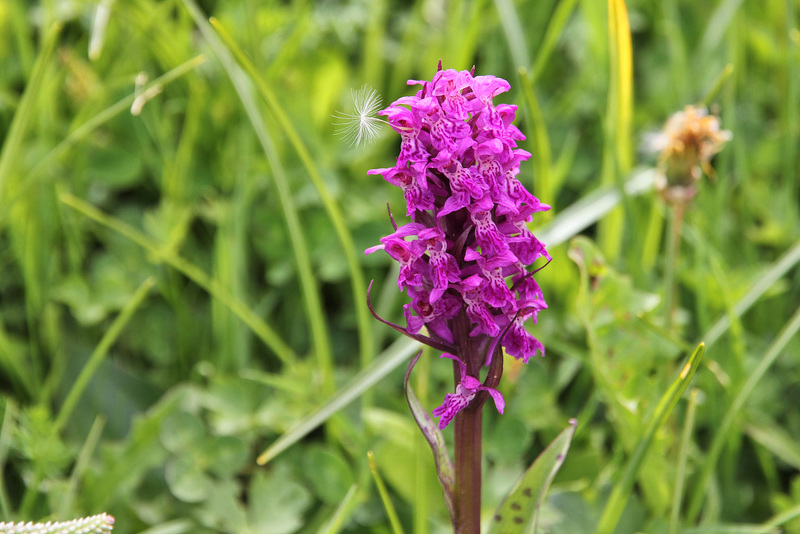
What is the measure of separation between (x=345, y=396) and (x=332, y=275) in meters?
0.69

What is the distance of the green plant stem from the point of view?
1683 mm

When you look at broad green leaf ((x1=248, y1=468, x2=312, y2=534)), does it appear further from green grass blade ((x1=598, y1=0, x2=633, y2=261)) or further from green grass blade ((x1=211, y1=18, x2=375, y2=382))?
green grass blade ((x1=598, y1=0, x2=633, y2=261))

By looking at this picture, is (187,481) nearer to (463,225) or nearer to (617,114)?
(463,225)

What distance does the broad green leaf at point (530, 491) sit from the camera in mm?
1123

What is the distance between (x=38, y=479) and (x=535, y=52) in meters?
2.10

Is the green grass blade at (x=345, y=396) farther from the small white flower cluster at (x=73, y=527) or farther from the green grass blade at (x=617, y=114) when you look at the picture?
the green grass blade at (x=617, y=114)

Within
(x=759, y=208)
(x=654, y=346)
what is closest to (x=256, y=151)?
(x=654, y=346)

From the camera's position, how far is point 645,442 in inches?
51.6

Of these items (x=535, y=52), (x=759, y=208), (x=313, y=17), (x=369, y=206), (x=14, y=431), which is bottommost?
(x=14, y=431)

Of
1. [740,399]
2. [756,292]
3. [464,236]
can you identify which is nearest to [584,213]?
[756,292]

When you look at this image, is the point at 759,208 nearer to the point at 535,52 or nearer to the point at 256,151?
the point at 535,52

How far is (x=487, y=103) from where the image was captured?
0.96 meters

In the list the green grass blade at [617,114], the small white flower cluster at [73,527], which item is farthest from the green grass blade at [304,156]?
the small white flower cluster at [73,527]

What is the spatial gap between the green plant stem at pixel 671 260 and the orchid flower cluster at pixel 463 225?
2.59 feet
